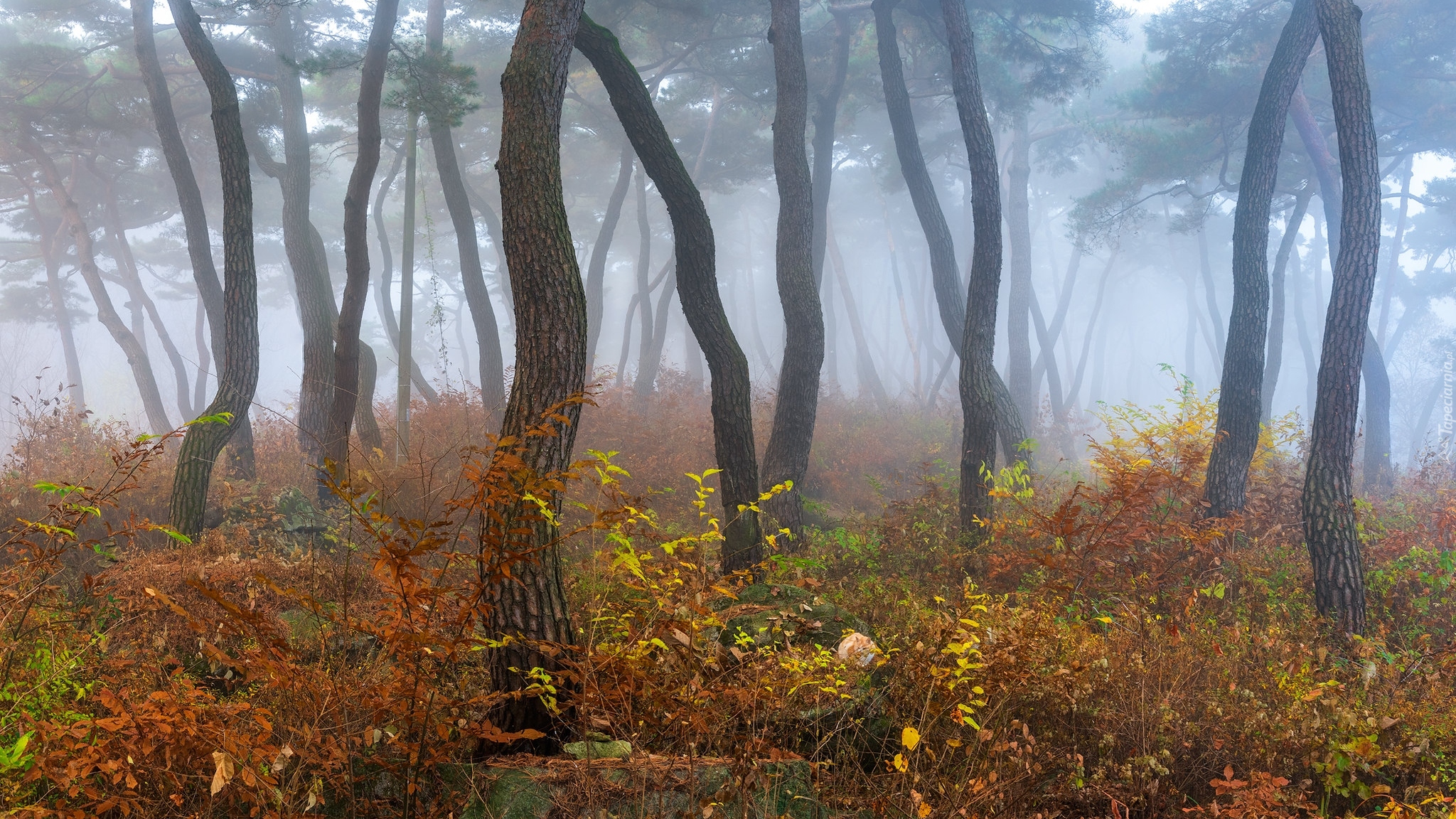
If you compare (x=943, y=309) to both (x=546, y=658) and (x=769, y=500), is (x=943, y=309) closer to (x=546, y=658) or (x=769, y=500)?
(x=769, y=500)

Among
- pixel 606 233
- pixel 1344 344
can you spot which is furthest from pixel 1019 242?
pixel 1344 344

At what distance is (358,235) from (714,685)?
932 centimetres

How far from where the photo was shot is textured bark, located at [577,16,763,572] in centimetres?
694

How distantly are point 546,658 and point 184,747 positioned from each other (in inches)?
57.9

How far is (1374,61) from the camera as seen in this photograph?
653 inches

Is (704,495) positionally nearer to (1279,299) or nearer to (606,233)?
(606,233)

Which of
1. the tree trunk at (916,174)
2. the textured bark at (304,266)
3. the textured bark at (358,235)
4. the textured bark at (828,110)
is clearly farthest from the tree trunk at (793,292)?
the textured bark at (304,266)

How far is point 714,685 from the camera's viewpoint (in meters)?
3.41

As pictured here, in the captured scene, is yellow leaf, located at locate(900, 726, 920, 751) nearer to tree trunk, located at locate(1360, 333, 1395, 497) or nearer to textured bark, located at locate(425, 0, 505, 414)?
textured bark, located at locate(425, 0, 505, 414)

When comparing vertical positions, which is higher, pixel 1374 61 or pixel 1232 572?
pixel 1374 61

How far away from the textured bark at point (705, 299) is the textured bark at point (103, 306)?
14.0 m

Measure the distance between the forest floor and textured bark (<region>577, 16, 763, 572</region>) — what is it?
2.20 feet

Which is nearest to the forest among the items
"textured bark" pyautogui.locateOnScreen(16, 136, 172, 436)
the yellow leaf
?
the yellow leaf

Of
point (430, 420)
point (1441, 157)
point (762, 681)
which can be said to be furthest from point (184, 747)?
point (1441, 157)
